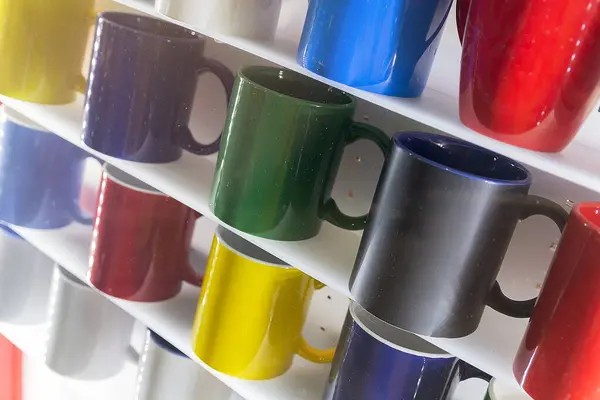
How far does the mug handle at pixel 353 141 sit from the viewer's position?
0.54 m

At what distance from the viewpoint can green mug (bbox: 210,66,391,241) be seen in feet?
1.77

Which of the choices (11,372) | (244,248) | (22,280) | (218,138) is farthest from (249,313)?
(11,372)

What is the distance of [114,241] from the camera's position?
0.70 meters

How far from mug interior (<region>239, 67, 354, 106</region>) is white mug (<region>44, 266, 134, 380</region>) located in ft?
1.16

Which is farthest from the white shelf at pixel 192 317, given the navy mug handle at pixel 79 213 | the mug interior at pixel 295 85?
the mug interior at pixel 295 85

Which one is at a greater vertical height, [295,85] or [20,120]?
[295,85]

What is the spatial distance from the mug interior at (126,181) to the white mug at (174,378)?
0.17m

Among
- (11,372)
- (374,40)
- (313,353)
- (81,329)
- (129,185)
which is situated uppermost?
(374,40)

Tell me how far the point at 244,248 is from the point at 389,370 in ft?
0.69

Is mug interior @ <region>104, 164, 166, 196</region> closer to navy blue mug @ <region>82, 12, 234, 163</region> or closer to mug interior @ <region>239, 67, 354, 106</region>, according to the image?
navy blue mug @ <region>82, 12, 234, 163</region>

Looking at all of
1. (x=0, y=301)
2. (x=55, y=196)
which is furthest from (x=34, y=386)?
(x=55, y=196)

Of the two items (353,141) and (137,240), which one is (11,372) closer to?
(137,240)

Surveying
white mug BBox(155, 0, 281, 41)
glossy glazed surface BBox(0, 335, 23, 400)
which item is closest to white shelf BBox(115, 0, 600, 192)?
white mug BBox(155, 0, 281, 41)

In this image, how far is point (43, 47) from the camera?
71cm
